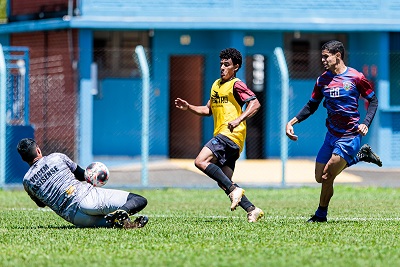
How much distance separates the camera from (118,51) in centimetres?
2544

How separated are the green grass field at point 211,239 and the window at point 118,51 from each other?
10.7 m

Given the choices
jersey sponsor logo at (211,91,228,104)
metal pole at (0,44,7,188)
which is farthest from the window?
jersey sponsor logo at (211,91,228,104)

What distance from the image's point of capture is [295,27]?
24.4 meters

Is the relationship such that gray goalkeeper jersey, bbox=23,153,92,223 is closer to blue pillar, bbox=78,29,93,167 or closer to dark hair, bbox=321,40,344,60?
dark hair, bbox=321,40,344,60

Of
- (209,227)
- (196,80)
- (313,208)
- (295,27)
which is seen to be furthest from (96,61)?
(209,227)

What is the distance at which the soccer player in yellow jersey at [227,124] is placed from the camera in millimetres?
11711

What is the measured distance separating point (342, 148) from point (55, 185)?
3148mm

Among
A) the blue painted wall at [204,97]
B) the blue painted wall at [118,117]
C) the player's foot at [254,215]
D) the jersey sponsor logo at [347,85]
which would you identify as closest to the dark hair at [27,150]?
the player's foot at [254,215]

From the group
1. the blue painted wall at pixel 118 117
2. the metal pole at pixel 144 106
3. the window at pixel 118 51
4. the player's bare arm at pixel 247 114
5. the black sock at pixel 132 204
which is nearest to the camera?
the black sock at pixel 132 204

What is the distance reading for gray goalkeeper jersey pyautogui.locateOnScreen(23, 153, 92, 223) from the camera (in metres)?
10.6

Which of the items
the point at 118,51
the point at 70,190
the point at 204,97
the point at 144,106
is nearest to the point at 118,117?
the point at 118,51

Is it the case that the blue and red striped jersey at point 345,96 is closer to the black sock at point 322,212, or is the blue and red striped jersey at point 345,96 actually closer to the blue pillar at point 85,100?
the black sock at point 322,212

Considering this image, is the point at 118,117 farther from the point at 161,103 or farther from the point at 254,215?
the point at 254,215

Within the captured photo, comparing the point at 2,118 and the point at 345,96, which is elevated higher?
the point at 345,96
